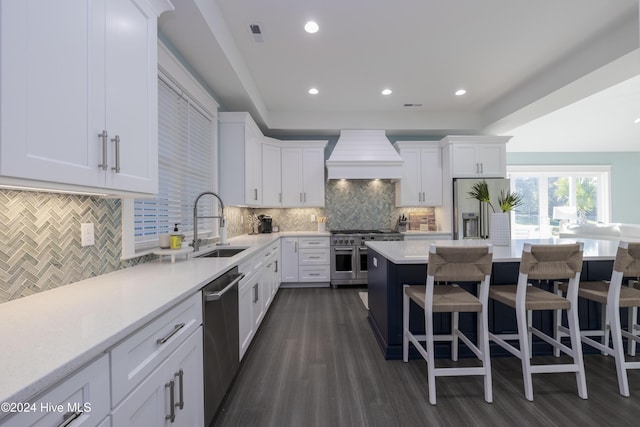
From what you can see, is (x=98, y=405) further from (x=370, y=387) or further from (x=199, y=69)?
(x=199, y=69)

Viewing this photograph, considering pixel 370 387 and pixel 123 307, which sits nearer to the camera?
pixel 123 307

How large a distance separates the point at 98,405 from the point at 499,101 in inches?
222

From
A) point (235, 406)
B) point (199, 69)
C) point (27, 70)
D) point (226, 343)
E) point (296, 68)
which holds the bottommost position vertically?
point (235, 406)

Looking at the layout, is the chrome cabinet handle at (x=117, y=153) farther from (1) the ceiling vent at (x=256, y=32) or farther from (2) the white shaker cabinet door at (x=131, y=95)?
(1) the ceiling vent at (x=256, y=32)

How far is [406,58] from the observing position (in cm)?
329

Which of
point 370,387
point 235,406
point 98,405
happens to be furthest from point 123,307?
point 370,387

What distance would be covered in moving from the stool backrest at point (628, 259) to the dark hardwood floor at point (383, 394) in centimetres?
83

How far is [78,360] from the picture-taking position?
72 cm

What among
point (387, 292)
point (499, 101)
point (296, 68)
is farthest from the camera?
point (499, 101)

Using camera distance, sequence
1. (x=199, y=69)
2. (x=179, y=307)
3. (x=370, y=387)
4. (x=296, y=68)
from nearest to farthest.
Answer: (x=179, y=307)
(x=370, y=387)
(x=199, y=69)
(x=296, y=68)

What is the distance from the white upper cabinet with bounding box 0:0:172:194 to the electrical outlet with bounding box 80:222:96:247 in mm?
382

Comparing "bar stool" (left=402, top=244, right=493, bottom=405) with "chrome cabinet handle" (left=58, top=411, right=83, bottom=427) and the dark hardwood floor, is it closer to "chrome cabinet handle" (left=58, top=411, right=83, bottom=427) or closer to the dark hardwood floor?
the dark hardwood floor

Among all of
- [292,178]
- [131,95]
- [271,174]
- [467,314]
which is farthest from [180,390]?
[292,178]

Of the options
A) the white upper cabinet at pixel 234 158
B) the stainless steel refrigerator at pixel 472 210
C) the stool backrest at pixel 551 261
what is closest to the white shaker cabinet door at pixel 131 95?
the white upper cabinet at pixel 234 158
